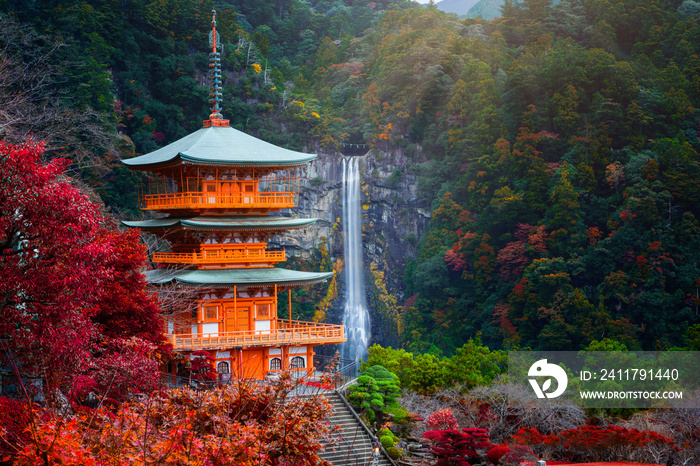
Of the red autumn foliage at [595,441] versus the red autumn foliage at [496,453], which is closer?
the red autumn foliage at [595,441]

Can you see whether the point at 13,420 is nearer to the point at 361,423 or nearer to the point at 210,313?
the point at 361,423

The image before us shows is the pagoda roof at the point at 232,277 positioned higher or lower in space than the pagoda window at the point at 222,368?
higher

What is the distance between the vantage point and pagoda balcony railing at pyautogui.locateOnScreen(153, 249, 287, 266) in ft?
76.9

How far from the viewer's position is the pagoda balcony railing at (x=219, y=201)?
23.6 metres

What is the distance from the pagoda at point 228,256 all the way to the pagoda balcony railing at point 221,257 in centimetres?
4

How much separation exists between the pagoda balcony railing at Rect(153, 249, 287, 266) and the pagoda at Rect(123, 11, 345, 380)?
0.12ft


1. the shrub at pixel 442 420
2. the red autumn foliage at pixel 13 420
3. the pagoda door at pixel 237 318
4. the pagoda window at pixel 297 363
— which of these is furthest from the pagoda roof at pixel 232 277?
the red autumn foliage at pixel 13 420

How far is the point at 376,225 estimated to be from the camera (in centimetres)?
5869

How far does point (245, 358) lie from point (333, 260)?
1423 inches

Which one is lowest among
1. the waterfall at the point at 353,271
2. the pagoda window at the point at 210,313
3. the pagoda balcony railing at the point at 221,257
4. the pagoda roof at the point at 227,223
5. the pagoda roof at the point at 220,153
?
the waterfall at the point at 353,271

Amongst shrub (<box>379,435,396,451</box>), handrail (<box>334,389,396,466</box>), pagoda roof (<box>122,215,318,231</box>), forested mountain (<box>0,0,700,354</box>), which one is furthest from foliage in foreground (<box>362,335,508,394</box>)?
forested mountain (<box>0,0,700,354</box>)

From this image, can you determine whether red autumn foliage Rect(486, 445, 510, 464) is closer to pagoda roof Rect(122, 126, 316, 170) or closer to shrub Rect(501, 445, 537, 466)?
shrub Rect(501, 445, 537, 466)

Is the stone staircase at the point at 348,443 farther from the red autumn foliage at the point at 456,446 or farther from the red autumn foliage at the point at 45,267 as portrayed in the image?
the red autumn foliage at the point at 45,267

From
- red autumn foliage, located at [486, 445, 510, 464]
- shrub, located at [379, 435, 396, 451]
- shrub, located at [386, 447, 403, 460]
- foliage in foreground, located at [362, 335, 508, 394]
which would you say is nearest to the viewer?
red autumn foliage, located at [486, 445, 510, 464]
